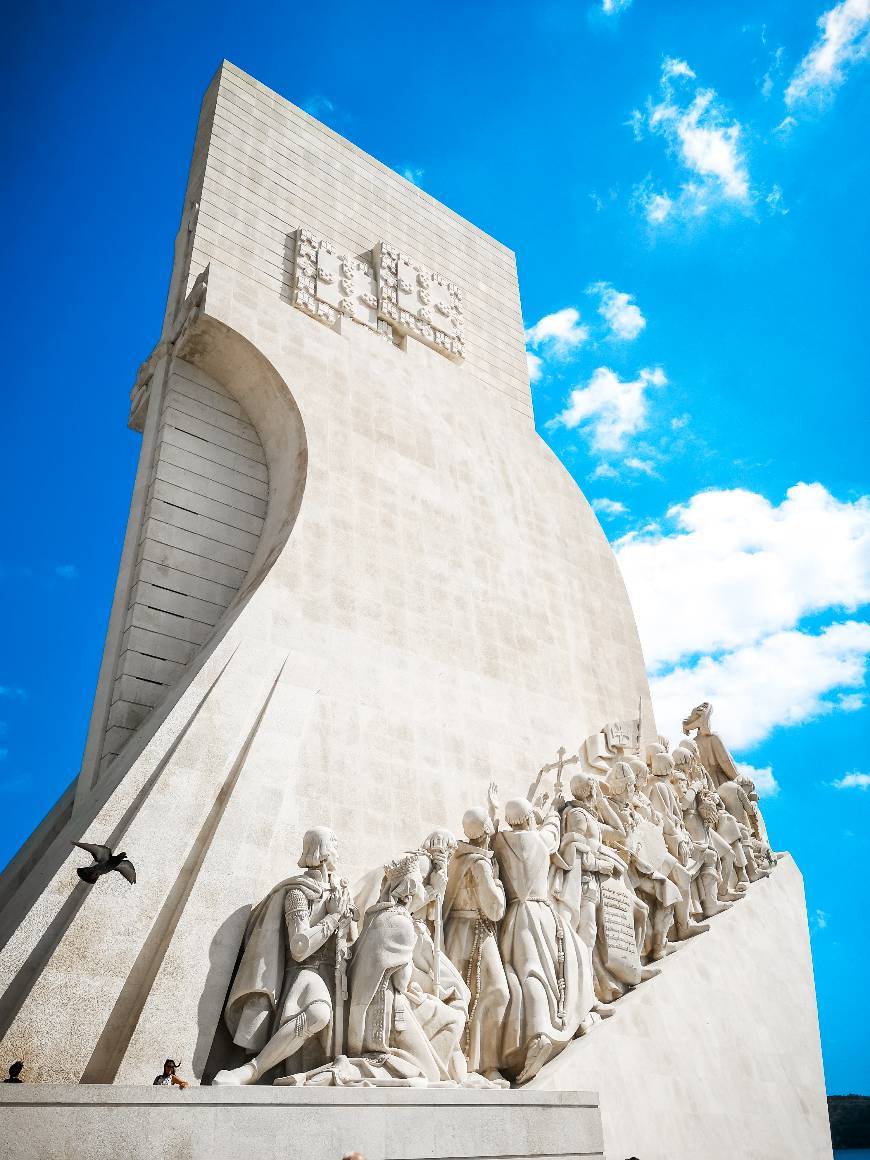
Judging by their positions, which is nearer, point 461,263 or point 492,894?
point 492,894

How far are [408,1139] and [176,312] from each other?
5895 millimetres

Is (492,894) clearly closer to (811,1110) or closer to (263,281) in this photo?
(811,1110)

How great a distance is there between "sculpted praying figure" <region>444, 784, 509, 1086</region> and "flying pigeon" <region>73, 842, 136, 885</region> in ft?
5.62

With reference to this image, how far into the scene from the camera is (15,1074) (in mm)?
3727

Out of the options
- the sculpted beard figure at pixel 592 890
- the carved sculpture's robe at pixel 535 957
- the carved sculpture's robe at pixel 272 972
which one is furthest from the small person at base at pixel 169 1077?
the sculpted beard figure at pixel 592 890

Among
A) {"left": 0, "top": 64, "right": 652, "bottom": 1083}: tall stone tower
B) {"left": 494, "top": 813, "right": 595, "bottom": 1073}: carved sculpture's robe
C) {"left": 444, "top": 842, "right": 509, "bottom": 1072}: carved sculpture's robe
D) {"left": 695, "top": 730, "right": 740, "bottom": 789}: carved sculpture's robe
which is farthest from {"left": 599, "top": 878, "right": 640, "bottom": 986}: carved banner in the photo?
{"left": 695, "top": 730, "right": 740, "bottom": 789}: carved sculpture's robe

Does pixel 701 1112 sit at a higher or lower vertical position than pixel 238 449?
lower

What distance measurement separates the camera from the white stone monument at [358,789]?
420 cm

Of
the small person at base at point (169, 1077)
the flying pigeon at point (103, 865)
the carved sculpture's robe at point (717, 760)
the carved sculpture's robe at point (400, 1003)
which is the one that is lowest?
the small person at base at point (169, 1077)

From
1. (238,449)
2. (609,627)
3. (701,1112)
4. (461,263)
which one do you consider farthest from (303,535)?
(461,263)

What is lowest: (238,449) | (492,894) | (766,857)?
(492,894)

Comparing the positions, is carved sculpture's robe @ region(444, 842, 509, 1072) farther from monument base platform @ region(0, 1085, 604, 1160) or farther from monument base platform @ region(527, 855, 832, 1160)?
monument base platform @ region(0, 1085, 604, 1160)

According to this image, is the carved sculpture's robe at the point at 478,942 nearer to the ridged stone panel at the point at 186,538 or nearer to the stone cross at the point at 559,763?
the stone cross at the point at 559,763

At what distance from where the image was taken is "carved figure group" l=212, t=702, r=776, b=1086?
14.0 feet
